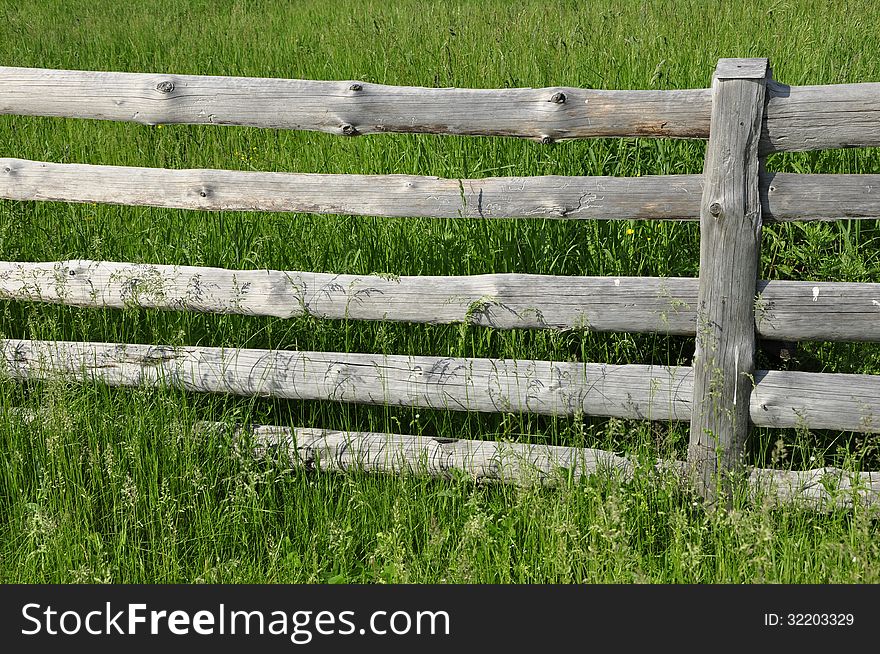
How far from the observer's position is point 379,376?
3.34 metres

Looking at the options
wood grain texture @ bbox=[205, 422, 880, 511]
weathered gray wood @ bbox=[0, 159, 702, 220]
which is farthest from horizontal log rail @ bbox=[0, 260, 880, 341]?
wood grain texture @ bbox=[205, 422, 880, 511]

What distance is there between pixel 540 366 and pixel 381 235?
1121 mm

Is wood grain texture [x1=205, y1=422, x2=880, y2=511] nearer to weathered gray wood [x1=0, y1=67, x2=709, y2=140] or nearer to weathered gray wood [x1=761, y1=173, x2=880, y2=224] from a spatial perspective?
weathered gray wood [x1=761, y1=173, x2=880, y2=224]

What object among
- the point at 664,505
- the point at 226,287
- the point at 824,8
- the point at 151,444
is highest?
the point at 824,8

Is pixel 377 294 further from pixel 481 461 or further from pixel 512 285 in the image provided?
pixel 481 461

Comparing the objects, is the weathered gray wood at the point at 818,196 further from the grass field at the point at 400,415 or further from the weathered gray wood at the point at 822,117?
the grass field at the point at 400,415

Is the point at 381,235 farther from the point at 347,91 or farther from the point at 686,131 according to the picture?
the point at 686,131

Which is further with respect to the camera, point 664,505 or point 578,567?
point 664,505

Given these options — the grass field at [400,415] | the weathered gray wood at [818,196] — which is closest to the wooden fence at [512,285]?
the weathered gray wood at [818,196]

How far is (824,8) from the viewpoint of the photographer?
6.89m

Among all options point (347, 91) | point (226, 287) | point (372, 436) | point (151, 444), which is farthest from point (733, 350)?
point (151, 444)

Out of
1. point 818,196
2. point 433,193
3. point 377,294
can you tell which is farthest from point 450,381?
point 818,196

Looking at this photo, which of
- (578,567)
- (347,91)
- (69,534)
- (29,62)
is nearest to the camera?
(578,567)

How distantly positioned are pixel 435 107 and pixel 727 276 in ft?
3.75
